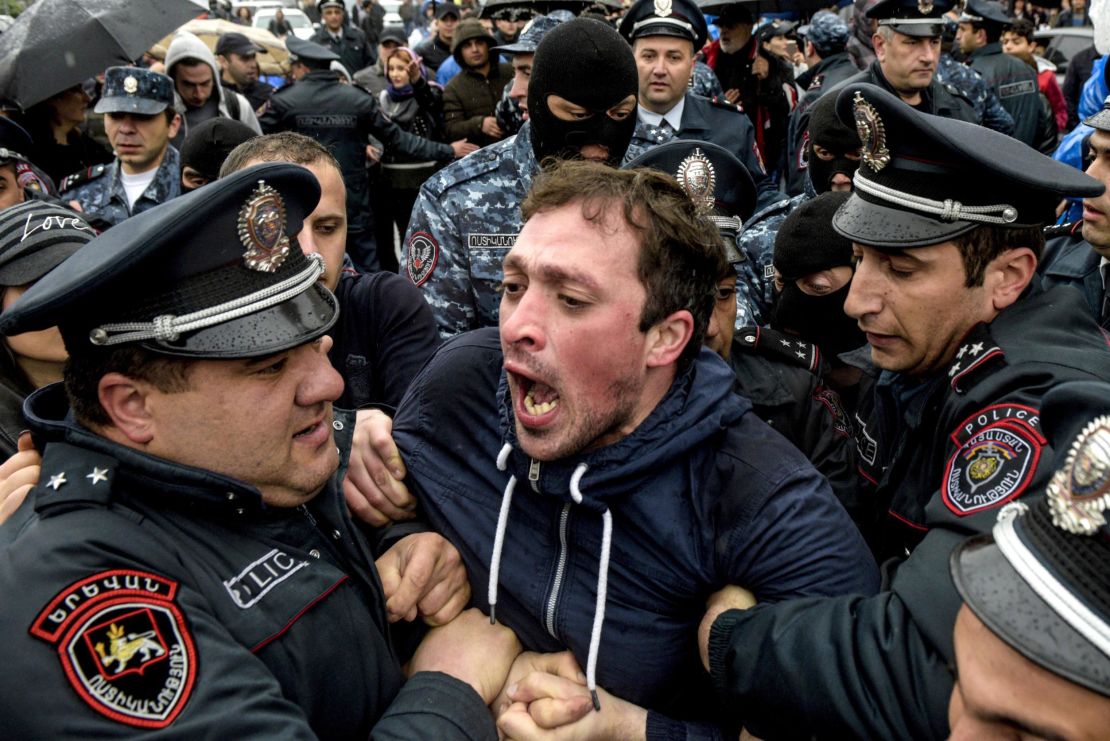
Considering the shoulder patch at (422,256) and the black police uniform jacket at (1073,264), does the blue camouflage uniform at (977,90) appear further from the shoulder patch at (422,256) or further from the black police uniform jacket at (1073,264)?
the shoulder patch at (422,256)

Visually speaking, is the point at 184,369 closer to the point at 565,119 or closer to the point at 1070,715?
the point at 1070,715

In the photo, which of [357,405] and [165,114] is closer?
[357,405]

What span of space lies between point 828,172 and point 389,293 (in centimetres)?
256

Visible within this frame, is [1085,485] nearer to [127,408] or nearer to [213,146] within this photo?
[127,408]

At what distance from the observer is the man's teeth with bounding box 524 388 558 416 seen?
2.18 metres

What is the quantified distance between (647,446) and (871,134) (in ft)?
3.95

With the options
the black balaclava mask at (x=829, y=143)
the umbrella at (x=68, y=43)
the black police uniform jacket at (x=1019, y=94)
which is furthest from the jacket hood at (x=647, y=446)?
the black police uniform jacket at (x=1019, y=94)

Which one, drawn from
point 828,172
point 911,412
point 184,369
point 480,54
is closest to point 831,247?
point 911,412

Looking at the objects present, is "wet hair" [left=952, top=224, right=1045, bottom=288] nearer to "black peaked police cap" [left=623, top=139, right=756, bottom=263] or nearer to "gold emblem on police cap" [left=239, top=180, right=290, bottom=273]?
"black peaked police cap" [left=623, top=139, right=756, bottom=263]

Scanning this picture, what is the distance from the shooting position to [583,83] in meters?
3.65

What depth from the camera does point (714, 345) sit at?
3.07 m

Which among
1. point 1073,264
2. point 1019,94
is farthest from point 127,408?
point 1019,94

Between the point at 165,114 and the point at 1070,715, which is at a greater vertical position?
the point at 1070,715

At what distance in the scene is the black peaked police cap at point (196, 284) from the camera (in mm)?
1771
